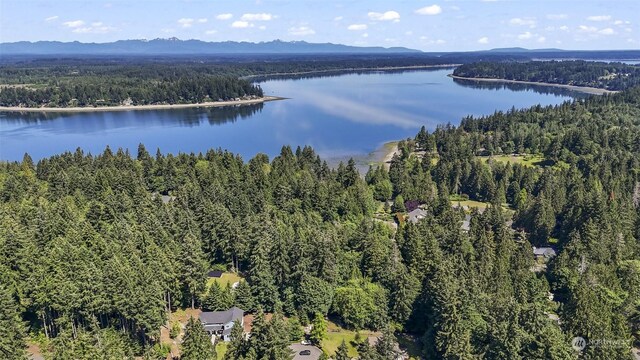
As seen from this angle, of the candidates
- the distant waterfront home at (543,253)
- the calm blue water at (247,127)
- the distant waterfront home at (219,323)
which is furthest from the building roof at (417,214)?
the calm blue water at (247,127)

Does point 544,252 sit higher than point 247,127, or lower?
lower

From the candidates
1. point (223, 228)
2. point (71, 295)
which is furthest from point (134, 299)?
point (223, 228)

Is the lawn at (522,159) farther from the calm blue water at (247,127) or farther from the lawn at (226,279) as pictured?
the lawn at (226,279)

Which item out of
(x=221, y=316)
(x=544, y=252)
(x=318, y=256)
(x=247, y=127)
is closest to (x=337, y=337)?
(x=318, y=256)

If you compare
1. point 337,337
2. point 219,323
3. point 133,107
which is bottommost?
point 337,337

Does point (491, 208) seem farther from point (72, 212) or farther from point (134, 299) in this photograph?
point (72, 212)

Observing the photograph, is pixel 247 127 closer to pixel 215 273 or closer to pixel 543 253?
pixel 215 273
